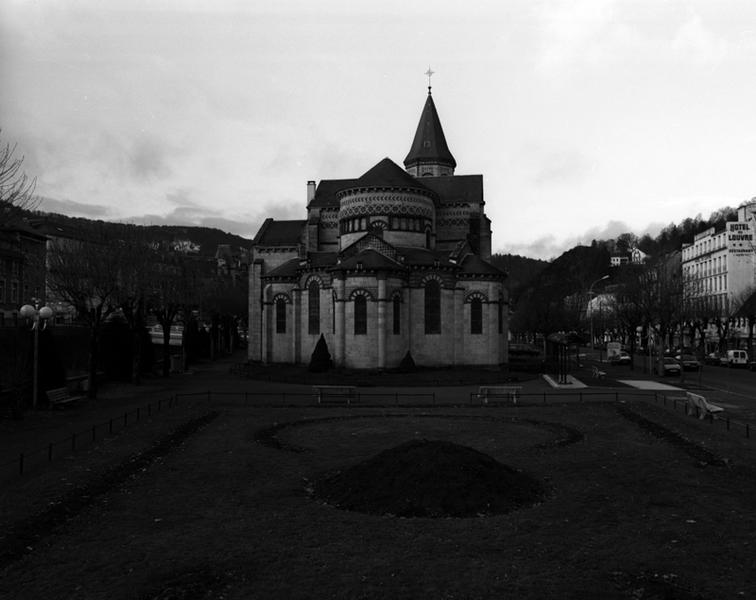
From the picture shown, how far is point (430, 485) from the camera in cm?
1409

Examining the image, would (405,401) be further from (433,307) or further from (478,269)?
(478,269)

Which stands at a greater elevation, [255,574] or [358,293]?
[358,293]

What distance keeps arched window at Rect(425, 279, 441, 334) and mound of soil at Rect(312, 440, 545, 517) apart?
34324 millimetres

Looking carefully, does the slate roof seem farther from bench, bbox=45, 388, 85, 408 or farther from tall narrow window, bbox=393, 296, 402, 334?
bench, bbox=45, 388, 85, 408

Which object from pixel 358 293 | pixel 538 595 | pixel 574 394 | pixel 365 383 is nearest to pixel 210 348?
pixel 358 293

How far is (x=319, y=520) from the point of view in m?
13.0

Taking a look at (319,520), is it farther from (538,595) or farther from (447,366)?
(447,366)

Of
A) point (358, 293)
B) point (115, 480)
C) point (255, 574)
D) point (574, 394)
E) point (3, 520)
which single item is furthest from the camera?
point (358, 293)

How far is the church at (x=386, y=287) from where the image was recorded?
155ft

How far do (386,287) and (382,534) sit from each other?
35.2 meters

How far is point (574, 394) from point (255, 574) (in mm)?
27303

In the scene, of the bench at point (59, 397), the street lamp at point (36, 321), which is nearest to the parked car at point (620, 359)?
the bench at point (59, 397)

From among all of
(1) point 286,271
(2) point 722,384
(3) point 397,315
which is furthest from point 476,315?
(2) point 722,384

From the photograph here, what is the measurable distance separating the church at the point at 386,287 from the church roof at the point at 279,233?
61 centimetres
